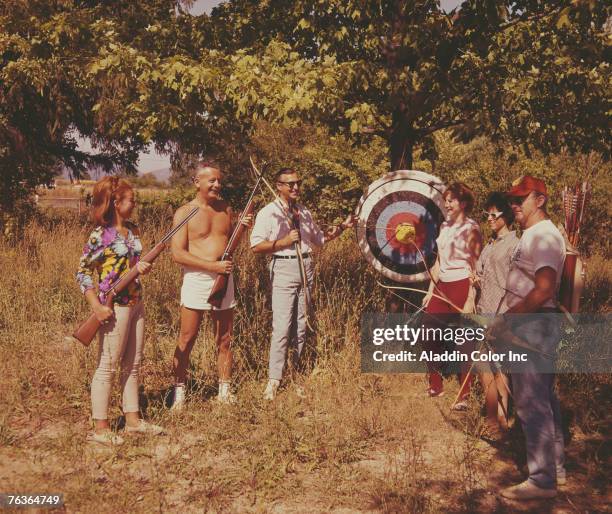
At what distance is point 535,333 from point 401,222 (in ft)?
6.55

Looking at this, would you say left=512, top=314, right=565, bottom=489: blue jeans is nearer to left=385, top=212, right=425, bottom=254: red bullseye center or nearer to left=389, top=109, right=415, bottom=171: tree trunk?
left=385, top=212, right=425, bottom=254: red bullseye center

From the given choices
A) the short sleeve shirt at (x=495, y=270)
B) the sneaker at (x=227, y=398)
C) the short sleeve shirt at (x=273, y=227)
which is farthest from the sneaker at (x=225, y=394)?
the short sleeve shirt at (x=495, y=270)

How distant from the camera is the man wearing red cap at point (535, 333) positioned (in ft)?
10.9

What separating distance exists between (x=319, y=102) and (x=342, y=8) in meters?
1.11

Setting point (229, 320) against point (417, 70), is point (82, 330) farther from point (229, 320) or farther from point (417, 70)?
point (417, 70)

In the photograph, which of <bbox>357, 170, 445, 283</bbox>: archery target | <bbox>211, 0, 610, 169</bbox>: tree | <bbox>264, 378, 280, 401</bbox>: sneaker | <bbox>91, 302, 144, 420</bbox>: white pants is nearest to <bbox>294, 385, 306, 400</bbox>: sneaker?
<bbox>264, 378, 280, 401</bbox>: sneaker

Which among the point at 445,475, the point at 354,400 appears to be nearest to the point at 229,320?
the point at 354,400

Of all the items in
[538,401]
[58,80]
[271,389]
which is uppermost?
[58,80]

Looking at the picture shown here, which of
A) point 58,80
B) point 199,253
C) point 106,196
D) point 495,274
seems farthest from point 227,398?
point 58,80

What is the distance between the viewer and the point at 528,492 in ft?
11.3

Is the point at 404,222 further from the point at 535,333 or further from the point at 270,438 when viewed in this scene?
the point at 270,438

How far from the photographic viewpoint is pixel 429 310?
4914 mm

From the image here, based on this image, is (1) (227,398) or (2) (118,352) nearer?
(2) (118,352)

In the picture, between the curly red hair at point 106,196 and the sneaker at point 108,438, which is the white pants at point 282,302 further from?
the curly red hair at point 106,196
